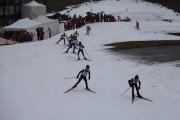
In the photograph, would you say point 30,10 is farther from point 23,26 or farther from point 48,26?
point 23,26

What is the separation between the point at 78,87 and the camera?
1998cm

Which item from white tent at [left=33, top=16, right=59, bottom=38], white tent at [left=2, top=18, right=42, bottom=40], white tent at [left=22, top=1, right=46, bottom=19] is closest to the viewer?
white tent at [left=2, top=18, right=42, bottom=40]

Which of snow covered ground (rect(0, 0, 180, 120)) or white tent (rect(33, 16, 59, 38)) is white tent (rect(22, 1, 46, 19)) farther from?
snow covered ground (rect(0, 0, 180, 120))

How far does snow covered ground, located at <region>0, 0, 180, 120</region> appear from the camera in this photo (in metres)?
15.9

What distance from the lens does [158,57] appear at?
28.3 metres

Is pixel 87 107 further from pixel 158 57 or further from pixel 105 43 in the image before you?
pixel 105 43

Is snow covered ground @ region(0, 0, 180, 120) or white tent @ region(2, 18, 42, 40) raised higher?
white tent @ region(2, 18, 42, 40)

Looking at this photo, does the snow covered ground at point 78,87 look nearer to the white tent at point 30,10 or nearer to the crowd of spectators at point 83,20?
the crowd of spectators at point 83,20

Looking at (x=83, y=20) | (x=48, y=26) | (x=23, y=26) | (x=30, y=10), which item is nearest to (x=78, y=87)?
(x=23, y=26)

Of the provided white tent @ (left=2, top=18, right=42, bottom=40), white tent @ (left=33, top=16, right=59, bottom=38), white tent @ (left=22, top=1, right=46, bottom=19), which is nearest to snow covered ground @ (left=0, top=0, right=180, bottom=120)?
white tent @ (left=2, top=18, right=42, bottom=40)

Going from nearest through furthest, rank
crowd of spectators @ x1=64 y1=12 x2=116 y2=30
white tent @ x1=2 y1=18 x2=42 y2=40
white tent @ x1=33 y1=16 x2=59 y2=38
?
white tent @ x1=2 y1=18 x2=42 y2=40 < white tent @ x1=33 y1=16 x2=59 y2=38 < crowd of spectators @ x1=64 y1=12 x2=116 y2=30

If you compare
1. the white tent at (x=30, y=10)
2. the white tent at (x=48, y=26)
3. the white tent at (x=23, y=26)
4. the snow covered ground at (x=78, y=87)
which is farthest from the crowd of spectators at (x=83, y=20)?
the snow covered ground at (x=78, y=87)

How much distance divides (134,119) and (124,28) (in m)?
31.8

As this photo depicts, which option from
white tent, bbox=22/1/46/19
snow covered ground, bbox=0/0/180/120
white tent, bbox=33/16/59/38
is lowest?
snow covered ground, bbox=0/0/180/120
